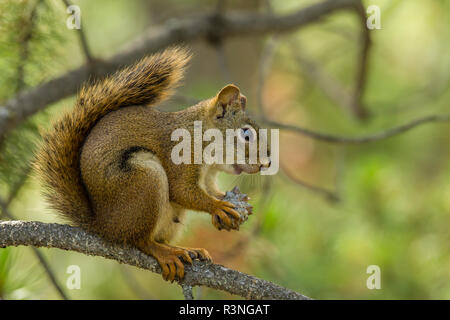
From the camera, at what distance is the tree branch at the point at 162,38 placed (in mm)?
1913

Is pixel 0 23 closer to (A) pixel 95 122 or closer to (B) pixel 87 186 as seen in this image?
(A) pixel 95 122

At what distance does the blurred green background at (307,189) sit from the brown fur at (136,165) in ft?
0.46

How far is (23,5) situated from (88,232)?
89 cm

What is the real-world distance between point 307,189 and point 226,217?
1.21 meters

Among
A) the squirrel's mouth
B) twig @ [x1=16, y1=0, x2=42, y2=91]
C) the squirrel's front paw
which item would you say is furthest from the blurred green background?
the squirrel's front paw

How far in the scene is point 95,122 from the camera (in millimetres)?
1560

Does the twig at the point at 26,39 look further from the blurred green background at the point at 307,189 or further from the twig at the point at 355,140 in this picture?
the twig at the point at 355,140

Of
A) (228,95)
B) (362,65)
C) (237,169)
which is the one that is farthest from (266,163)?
(362,65)

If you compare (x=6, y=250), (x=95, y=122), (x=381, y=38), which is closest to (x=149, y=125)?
(x=95, y=122)

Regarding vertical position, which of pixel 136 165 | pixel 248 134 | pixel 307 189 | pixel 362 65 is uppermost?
pixel 362 65

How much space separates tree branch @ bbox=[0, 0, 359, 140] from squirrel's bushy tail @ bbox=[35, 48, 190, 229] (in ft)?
0.53

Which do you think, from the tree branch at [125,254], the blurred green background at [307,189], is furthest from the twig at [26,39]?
the tree branch at [125,254]

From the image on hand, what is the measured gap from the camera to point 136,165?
4.74ft

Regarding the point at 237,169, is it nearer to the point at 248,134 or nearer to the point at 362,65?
the point at 248,134
